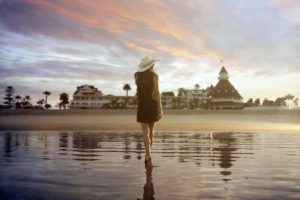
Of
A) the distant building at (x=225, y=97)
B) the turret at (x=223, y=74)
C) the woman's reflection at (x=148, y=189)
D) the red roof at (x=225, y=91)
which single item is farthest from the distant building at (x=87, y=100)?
the woman's reflection at (x=148, y=189)

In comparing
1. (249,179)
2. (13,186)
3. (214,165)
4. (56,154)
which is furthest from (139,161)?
(13,186)

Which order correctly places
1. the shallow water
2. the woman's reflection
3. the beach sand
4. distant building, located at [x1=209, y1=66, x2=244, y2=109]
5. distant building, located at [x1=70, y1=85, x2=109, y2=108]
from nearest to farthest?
the woman's reflection → the shallow water → the beach sand → distant building, located at [x1=209, y1=66, x2=244, y2=109] → distant building, located at [x1=70, y1=85, x2=109, y2=108]

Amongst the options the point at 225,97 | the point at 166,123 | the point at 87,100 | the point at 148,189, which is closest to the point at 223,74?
the point at 225,97

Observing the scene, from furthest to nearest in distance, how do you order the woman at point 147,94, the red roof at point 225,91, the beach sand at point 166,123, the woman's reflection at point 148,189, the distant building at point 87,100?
the distant building at point 87,100
the red roof at point 225,91
the beach sand at point 166,123
the woman at point 147,94
the woman's reflection at point 148,189

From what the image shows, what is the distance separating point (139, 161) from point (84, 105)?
581 feet

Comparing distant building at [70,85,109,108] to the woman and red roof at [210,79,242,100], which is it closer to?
red roof at [210,79,242,100]

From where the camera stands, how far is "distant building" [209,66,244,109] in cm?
16825

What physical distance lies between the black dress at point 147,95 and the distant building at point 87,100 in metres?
175

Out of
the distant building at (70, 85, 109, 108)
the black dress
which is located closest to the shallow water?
the black dress

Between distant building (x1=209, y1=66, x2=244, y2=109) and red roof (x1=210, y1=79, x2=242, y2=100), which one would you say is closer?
distant building (x1=209, y1=66, x2=244, y2=109)

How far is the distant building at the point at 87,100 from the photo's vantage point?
185 meters

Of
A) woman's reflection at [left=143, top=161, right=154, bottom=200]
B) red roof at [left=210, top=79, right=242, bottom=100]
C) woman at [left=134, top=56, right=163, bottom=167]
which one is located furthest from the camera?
red roof at [left=210, top=79, right=242, bottom=100]

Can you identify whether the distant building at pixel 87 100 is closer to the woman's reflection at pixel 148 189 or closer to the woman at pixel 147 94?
the woman at pixel 147 94

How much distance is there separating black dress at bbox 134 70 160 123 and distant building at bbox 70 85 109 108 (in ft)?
575
